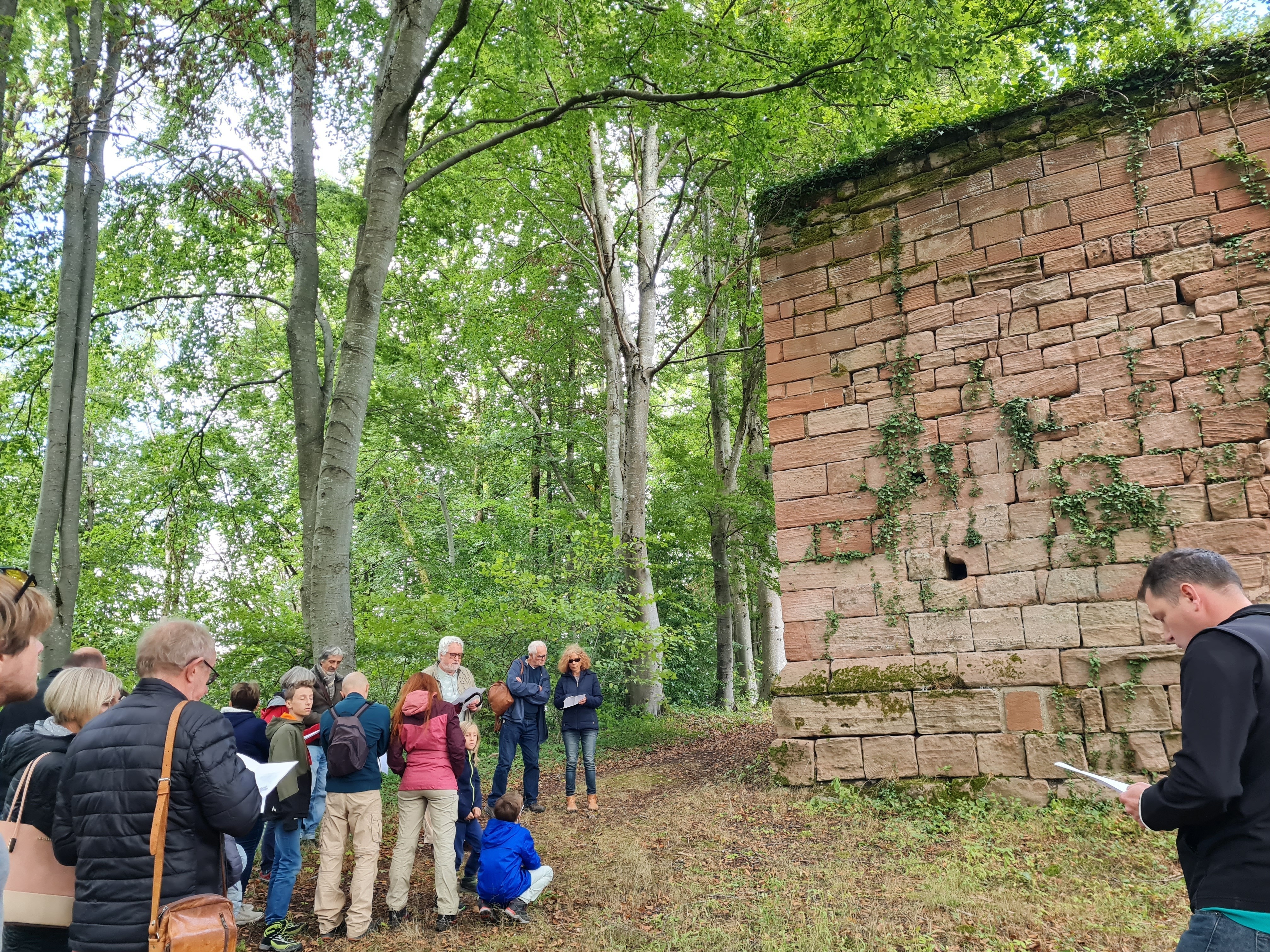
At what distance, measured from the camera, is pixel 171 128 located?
9.11 m

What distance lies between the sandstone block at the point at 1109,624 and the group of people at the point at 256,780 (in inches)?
186

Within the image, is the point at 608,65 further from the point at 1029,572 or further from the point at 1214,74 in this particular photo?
the point at 1029,572

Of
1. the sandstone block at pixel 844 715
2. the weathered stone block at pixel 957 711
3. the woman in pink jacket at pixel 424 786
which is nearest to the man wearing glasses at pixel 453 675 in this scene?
the woman in pink jacket at pixel 424 786

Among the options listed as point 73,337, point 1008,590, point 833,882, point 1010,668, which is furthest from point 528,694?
point 73,337

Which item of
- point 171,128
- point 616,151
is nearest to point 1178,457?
point 171,128

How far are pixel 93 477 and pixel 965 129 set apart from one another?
22.1m

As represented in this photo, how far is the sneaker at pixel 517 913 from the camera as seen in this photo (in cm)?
535

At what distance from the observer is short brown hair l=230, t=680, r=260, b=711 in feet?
18.9

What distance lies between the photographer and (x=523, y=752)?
825 centimetres

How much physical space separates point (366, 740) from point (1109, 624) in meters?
5.83

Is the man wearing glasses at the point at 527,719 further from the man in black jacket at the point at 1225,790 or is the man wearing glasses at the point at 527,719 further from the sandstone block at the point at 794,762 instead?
the man in black jacket at the point at 1225,790

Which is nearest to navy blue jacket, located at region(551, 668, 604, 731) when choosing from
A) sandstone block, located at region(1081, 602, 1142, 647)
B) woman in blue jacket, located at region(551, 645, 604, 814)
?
woman in blue jacket, located at region(551, 645, 604, 814)

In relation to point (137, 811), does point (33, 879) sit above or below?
below

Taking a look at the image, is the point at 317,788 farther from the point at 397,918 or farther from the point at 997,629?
the point at 997,629
